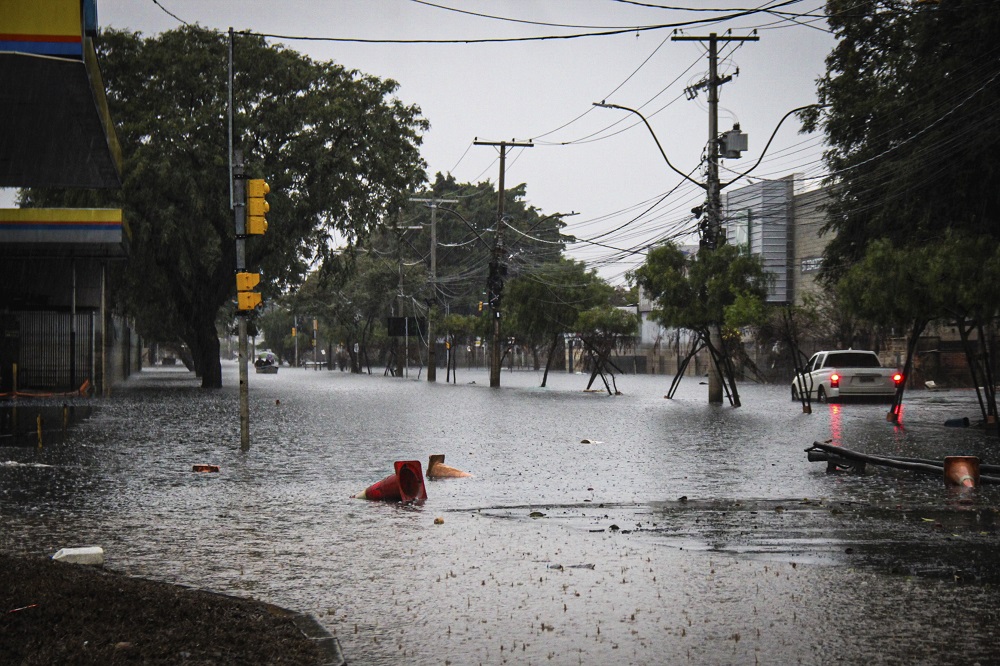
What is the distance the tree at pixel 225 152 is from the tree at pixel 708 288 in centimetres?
1429

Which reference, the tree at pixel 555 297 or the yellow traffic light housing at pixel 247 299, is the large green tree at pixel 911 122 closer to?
the yellow traffic light housing at pixel 247 299

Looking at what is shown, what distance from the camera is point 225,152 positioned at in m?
40.3

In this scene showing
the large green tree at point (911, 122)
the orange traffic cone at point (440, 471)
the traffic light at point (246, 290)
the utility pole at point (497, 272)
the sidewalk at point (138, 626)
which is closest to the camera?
the sidewalk at point (138, 626)

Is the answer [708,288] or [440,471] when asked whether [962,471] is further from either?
[708,288]

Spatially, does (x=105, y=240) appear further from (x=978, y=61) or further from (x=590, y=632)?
(x=590, y=632)

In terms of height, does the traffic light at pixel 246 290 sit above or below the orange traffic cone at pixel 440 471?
above

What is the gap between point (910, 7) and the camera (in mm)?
28516

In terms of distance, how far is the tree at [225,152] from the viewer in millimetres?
39625

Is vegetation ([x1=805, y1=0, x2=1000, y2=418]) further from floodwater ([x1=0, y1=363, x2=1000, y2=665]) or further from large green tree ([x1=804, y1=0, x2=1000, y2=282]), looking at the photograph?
floodwater ([x1=0, y1=363, x2=1000, y2=665])

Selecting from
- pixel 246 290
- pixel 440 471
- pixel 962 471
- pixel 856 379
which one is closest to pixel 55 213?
pixel 246 290

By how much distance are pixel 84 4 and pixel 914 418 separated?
19039 millimetres

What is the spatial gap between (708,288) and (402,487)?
2121 centimetres

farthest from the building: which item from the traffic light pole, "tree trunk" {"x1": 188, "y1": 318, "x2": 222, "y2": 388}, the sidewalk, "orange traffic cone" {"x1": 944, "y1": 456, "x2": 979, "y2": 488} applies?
"orange traffic cone" {"x1": 944, "y1": 456, "x2": 979, "y2": 488}

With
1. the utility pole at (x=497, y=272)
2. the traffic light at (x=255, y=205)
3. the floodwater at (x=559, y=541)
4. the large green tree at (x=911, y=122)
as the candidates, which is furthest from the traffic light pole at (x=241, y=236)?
the utility pole at (x=497, y=272)
